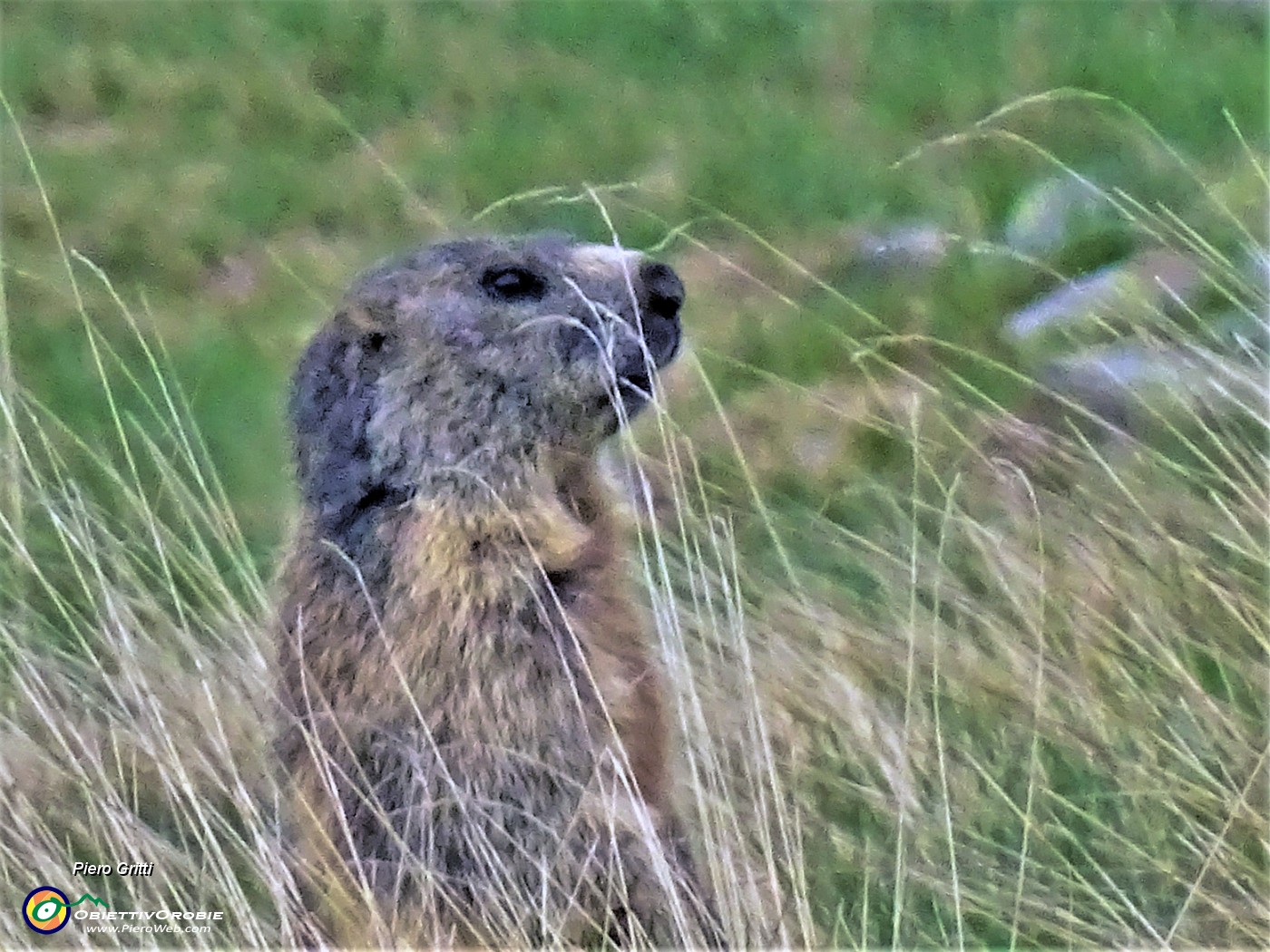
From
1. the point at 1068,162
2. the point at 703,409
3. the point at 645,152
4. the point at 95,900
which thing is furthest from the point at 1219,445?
the point at 95,900

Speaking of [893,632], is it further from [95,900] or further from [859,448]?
[95,900]

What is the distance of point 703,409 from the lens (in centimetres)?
175

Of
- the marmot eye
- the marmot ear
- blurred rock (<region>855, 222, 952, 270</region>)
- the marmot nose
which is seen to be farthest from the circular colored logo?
blurred rock (<region>855, 222, 952, 270</region>)

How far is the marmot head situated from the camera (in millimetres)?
1554

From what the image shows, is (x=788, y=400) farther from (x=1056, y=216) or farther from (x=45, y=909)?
(x=45, y=909)

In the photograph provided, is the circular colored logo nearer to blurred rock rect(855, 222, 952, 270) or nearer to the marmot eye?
the marmot eye

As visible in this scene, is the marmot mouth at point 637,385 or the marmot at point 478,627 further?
the marmot mouth at point 637,385

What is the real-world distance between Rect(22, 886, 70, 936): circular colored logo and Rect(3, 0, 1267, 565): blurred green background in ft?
2.16

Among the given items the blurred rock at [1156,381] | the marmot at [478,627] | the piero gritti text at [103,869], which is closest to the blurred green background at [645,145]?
the blurred rock at [1156,381]

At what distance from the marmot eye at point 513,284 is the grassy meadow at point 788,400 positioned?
0.19m

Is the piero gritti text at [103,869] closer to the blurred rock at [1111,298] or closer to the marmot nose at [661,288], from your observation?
the marmot nose at [661,288]

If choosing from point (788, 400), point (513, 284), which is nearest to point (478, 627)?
point (513, 284)

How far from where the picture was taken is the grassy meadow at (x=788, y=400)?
5.37 feet

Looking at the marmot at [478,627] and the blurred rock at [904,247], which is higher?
the blurred rock at [904,247]
